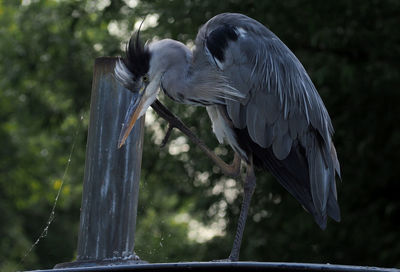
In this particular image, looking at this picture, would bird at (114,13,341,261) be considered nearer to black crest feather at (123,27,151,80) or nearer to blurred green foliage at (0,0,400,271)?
black crest feather at (123,27,151,80)

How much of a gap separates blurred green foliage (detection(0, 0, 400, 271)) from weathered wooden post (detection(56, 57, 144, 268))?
312 centimetres

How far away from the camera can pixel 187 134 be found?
5125 millimetres

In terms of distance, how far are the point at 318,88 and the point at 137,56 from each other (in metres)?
4.08

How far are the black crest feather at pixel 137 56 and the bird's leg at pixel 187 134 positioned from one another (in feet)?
0.84

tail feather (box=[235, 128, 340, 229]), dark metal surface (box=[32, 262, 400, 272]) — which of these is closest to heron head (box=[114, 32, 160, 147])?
tail feather (box=[235, 128, 340, 229])

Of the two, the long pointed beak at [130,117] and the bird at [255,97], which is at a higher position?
the long pointed beak at [130,117]

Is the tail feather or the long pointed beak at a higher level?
the long pointed beak

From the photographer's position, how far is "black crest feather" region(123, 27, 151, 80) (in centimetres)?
495

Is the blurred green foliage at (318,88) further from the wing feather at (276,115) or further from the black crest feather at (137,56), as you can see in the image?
the black crest feather at (137,56)

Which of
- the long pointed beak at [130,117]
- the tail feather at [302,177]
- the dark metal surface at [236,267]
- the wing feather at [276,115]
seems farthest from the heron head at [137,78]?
the dark metal surface at [236,267]

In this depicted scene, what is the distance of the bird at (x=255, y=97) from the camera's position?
5.16m

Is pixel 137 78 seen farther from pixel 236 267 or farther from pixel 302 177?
pixel 236 267

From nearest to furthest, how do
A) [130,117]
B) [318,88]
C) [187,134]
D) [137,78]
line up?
1. [130,117]
2. [137,78]
3. [187,134]
4. [318,88]

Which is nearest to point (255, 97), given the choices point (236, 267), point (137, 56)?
point (137, 56)
